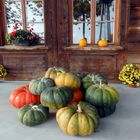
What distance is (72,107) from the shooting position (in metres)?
1.84

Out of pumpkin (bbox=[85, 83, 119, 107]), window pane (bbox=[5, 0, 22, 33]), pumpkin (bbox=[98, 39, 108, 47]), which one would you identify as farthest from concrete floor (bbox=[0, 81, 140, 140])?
window pane (bbox=[5, 0, 22, 33])

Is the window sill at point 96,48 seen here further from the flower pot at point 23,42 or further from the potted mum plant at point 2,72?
the potted mum plant at point 2,72

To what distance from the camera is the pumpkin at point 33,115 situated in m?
1.90

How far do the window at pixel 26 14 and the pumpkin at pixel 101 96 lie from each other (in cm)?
159

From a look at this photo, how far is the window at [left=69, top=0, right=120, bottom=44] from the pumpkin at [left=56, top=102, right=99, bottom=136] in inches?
65.7

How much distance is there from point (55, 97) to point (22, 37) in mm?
1535

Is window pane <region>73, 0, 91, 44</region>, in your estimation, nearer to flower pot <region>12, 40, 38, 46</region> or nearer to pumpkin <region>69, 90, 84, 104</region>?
flower pot <region>12, 40, 38, 46</region>

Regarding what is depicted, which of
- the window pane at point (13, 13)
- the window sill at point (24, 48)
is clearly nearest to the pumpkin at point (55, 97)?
the window sill at point (24, 48)

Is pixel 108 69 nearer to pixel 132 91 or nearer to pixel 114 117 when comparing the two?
pixel 132 91

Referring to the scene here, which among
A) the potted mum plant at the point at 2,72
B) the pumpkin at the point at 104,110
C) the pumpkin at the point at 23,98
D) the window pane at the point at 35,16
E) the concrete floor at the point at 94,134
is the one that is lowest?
the concrete floor at the point at 94,134

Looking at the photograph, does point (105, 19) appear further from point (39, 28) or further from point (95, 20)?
point (39, 28)

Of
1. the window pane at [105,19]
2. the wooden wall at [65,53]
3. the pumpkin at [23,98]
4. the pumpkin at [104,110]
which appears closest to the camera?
the pumpkin at [104,110]

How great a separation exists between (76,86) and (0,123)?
75cm

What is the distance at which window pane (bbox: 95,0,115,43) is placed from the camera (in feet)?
10.4
